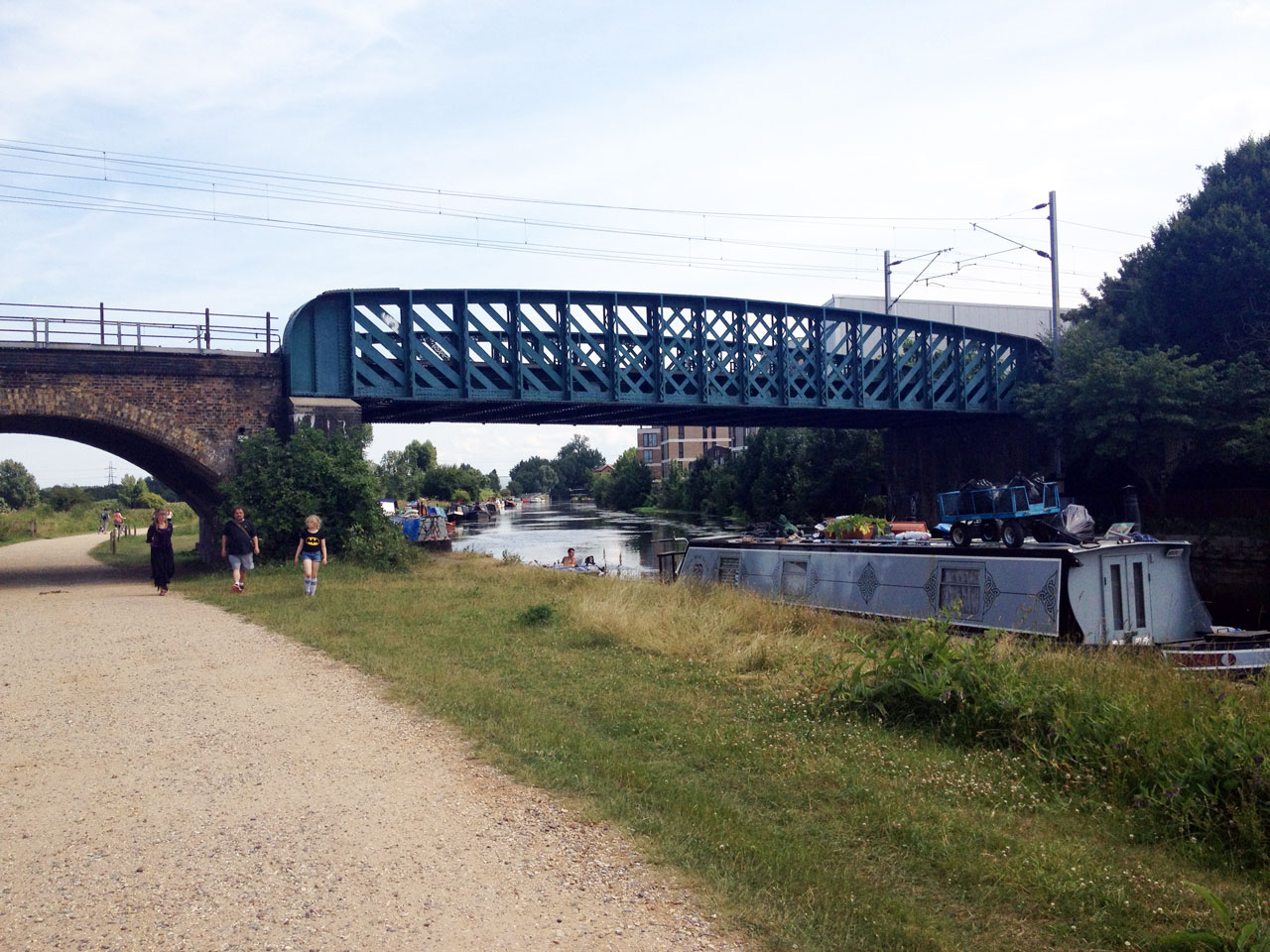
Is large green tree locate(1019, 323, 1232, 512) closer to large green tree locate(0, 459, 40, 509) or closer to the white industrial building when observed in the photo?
the white industrial building

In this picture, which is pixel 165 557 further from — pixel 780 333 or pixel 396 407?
pixel 780 333

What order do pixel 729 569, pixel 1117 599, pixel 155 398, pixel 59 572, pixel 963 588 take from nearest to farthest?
pixel 1117 599, pixel 963 588, pixel 729 569, pixel 155 398, pixel 59 572

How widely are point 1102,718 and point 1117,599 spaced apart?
21.2 feet

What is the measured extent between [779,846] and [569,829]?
107 centimetres

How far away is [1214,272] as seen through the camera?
103 feet

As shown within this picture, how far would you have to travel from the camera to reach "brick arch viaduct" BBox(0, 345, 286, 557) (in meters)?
21.8

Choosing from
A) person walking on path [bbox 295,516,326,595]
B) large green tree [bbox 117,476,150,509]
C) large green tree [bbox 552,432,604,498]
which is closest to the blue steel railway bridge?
person walking on path [bbox 295,516,326,595]

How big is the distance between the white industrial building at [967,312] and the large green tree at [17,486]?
218 feet

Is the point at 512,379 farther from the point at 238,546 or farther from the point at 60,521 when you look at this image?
the point at 60,521

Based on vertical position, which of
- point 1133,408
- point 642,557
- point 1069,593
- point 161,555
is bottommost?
point 642,557

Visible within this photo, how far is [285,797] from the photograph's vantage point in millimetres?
5488

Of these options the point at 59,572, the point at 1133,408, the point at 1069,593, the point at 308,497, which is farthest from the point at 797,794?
the point at 1133,408

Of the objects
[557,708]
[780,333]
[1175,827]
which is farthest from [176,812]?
[780,333]

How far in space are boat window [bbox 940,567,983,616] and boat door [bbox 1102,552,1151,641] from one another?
161 centimetres
